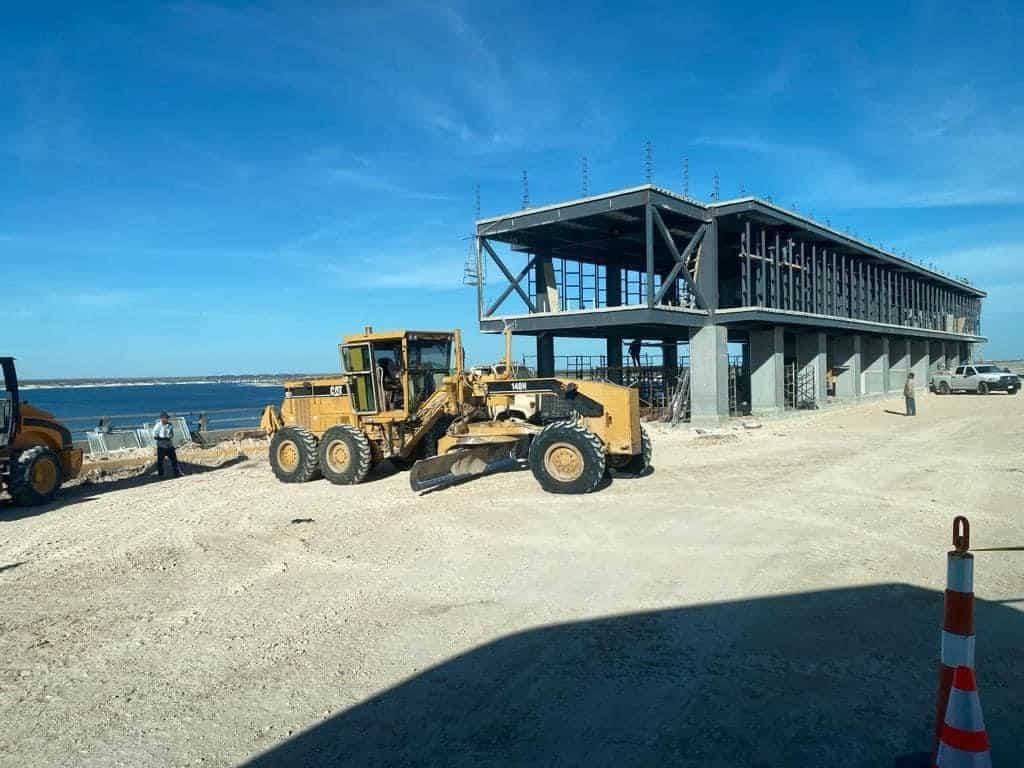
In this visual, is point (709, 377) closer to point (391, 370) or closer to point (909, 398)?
point (909, 398)

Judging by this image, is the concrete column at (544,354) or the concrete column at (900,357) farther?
the concrete column at (900,357)

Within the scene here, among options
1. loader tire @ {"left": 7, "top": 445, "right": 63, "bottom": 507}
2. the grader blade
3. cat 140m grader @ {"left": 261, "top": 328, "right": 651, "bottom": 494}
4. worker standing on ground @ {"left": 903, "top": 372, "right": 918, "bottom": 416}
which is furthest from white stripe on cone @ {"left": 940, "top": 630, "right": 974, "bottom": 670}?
worker standing on ground @ {"left": 903, "top": 372, "right": 918, "bottom": 416}

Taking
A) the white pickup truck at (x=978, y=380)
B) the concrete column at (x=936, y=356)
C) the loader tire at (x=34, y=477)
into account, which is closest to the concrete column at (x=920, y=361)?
the concrete column at (x=936, y=356)

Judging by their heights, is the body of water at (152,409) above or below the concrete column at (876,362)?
below

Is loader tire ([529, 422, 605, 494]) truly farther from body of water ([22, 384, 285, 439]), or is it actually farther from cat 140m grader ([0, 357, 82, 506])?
cat 140m grader ([0, 357, 82, 506])

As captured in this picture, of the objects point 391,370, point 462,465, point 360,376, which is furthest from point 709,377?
point 360,376

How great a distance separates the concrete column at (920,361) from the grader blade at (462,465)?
145 feet

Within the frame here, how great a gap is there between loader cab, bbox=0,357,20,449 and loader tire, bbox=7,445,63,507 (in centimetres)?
41

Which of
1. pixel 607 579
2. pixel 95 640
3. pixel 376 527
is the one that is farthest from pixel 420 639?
pixel 376 527

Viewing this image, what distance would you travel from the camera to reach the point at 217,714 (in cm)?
455

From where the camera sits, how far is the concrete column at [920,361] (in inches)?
1940

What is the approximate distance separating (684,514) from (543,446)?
258cm

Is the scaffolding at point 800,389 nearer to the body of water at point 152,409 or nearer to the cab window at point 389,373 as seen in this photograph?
the body of water at point 152,409

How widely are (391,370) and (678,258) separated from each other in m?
14.3
